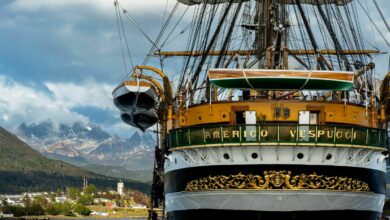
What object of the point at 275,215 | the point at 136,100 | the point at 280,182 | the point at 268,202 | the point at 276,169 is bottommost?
the point at 275,215

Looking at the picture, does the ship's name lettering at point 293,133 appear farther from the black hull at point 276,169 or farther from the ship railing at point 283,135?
the black hull at point 276,169

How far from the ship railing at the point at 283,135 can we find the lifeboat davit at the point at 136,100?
6.32 m

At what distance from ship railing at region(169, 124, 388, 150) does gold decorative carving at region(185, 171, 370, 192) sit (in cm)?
126

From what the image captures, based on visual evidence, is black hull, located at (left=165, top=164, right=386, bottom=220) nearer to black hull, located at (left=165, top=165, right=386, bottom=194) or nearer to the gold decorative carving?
black hull, located at (left=165, top=165, right=386, bottom=194)

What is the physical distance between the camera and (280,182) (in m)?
28.4

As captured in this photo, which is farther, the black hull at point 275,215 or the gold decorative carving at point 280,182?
the black hull at point 275,215

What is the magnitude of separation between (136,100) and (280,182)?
33.5ft

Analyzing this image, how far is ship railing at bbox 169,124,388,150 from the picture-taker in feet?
93.3

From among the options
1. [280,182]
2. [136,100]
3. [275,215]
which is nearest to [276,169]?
[280,182]

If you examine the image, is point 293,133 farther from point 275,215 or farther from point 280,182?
point 275,215

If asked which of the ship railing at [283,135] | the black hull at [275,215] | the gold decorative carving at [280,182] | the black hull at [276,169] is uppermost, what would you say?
the ship railing at [283,135]

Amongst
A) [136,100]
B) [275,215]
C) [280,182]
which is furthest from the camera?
[136,100]

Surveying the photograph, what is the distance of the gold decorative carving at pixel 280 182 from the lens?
28.4 metres

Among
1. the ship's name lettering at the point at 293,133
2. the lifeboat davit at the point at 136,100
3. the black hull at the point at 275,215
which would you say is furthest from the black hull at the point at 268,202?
the lifeboat davit at the point at 136,100
